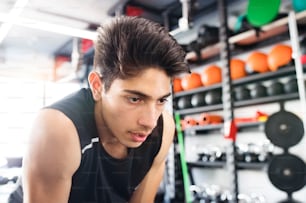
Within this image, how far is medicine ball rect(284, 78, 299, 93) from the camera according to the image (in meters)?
1.21

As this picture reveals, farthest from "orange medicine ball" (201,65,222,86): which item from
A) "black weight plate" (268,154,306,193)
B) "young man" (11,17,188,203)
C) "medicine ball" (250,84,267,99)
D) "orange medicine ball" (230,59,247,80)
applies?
"young man" (11,17,188,203)

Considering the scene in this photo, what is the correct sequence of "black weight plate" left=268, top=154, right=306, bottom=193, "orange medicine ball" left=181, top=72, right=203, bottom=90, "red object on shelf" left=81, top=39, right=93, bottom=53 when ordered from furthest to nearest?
"orange medicine ball" left=181, top=72, right=203, bottom=90 < "black weight plate" left=268, top=154, right=306, bottom=193 < "red object on shelf" left=81, top=39, right=93, bottom=53

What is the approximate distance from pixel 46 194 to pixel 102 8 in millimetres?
354

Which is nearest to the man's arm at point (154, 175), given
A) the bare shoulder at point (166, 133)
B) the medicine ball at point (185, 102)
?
the bare shoulder at point (166, 133)

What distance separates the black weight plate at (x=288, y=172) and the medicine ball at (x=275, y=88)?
0.96ft

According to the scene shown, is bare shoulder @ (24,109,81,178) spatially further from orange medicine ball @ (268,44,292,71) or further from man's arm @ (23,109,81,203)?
orange medicine ball @ (268,44,292,71)

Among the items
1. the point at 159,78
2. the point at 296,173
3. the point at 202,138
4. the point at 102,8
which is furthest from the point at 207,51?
the point at 159,78

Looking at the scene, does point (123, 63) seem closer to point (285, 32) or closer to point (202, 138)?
point (285, 32)

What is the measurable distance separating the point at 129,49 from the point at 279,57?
1122mm

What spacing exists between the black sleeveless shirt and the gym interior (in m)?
0.05

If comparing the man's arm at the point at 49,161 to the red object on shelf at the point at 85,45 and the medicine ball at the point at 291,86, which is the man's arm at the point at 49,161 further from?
the medicine ball at the point at 291,86

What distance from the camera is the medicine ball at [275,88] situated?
1.28 meters

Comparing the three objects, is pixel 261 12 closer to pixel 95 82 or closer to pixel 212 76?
pixel 212 76

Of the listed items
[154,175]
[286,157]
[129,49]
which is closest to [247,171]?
[286,157]
